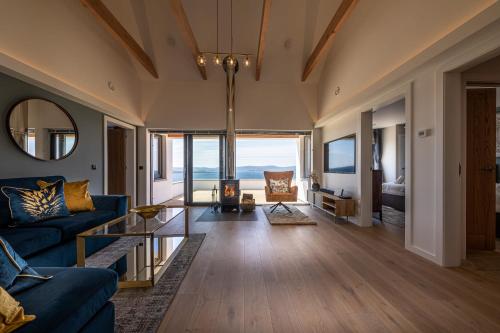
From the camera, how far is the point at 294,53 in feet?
16.6

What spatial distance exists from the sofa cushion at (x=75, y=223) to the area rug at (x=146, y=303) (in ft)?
3.14

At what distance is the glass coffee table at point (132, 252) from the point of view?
1825 millimetres

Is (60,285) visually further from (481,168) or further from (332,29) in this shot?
(332,29)

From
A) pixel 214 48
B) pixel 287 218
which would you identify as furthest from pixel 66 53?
pixel 287 218

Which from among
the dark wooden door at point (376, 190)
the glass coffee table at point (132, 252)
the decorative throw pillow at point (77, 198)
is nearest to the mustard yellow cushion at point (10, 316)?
the glass coffee table at point (132, 252)

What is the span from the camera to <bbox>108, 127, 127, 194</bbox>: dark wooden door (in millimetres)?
5172

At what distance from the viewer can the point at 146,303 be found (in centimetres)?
165

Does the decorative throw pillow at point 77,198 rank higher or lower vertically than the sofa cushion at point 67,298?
higher

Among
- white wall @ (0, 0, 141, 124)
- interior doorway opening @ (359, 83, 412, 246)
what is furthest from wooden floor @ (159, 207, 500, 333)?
white wall @ (0, 0, 141, 124)

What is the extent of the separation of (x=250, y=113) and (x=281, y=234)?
10.8 feet

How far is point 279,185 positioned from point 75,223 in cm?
360

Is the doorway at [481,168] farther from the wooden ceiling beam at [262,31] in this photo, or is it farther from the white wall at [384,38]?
the wooden ceiling beam at [262,31]

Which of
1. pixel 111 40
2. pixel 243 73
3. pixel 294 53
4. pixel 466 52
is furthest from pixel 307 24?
pixel 111 40

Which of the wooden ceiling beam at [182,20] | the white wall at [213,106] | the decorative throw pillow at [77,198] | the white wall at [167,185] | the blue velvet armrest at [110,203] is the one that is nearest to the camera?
the decorative throw pillow at [77,198]
